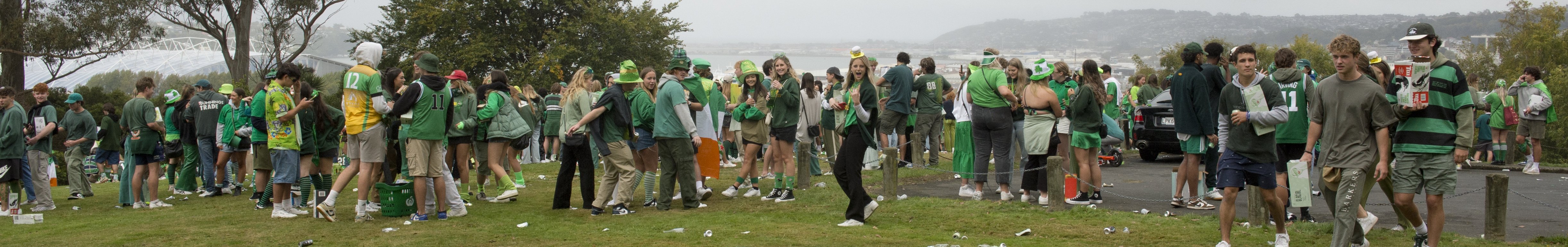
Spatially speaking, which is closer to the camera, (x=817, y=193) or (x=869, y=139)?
(x=869, y=139)

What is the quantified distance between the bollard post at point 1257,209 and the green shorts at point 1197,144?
0.96 meters

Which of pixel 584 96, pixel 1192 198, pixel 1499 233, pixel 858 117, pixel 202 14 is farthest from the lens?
Answer: pixel 202 14

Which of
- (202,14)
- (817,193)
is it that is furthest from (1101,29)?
(817,193)

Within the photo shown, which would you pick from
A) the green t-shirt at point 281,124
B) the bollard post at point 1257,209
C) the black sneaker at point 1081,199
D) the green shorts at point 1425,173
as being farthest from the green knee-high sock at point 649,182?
the green shorts at point 1425,173

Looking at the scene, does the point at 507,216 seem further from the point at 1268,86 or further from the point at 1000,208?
the point at 1268,86

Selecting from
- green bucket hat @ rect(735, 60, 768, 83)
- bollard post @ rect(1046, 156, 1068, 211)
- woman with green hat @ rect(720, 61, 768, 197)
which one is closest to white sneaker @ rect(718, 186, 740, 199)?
woman with green hat @ rect(720, 61, 768, 197)

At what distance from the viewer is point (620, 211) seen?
8.27 metres

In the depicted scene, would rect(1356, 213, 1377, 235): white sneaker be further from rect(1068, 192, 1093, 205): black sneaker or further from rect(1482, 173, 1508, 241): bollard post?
rect(1068, 192, 1093, 205): black sneaker

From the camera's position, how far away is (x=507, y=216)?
27.0 ft

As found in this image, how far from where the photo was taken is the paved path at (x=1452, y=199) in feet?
22.3

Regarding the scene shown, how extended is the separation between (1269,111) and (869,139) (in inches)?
104

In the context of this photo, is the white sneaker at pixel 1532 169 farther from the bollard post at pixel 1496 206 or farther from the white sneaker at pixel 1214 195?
the bollard post at pixel 1496 206

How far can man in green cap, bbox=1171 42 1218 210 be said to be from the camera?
7.49 m

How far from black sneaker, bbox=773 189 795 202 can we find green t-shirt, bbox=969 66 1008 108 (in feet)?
6.13
